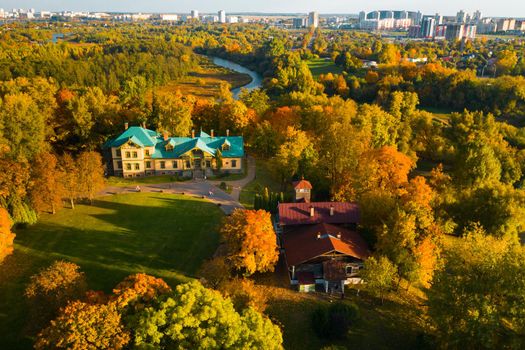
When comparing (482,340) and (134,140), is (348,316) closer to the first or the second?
(482,340)

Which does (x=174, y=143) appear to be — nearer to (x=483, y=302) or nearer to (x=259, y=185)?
(x=259, y=185)

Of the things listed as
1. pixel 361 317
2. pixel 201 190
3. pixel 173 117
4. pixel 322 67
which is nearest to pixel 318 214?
pixel 361 317

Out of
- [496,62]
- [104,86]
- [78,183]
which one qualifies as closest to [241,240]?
[78,183]

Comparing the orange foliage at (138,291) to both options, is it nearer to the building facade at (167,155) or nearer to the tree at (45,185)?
the tree at (45,185)

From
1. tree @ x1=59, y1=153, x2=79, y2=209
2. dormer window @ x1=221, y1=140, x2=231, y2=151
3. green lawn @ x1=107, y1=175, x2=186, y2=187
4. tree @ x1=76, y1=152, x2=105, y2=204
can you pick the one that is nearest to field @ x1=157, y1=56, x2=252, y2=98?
dormer window @ x1=221, y1=140, x2=231, y2=151

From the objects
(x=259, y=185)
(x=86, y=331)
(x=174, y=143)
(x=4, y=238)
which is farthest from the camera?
(x=174, y=143)

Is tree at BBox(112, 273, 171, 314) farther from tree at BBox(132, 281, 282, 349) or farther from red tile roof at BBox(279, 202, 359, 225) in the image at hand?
red tile roof at BBox(279, 202, 359, 225)

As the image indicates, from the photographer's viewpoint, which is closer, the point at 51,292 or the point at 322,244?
the point at 51,292
